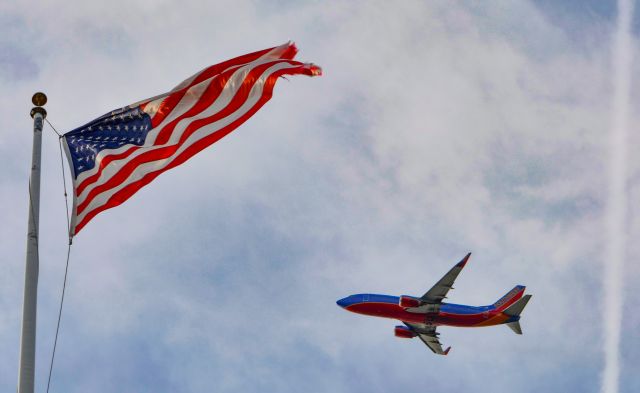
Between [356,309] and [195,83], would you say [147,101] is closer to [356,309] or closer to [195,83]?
[195,83]

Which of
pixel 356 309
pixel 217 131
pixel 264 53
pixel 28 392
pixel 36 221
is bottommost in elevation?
pixel 28 392

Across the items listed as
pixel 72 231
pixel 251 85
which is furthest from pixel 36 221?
pixel 251 85

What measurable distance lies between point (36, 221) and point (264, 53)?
9.32 m

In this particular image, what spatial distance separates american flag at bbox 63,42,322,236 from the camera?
2736 centimetres

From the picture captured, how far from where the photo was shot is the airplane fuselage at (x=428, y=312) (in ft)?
373

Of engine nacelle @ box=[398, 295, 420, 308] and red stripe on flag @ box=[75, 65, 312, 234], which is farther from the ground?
engine nacelle @ box=[398, 295, 420, 308]

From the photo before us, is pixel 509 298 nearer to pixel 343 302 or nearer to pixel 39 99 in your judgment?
pixel 343 302

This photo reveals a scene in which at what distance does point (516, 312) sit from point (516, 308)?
62 cm

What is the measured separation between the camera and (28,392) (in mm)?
21719

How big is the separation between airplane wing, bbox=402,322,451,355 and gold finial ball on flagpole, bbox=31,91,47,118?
101 meters

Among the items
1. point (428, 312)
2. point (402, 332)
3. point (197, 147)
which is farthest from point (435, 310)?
point (197, 147)

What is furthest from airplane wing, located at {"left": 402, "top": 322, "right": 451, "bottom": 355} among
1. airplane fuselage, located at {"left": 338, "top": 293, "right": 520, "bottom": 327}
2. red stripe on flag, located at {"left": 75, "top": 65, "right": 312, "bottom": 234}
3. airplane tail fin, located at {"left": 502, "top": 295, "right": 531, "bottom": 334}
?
red stripe on flag, located at {"left": 75, "top": 65, "right": 312, "bottom": 234}

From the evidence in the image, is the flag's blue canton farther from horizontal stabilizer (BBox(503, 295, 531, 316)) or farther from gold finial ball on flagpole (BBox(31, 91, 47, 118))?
horizontal stabilizer (BBox(503, 295, 531, 316))

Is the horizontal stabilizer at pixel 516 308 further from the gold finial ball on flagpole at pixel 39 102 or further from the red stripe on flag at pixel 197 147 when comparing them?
the gold finial ball on flagpole at pixel 39 102
